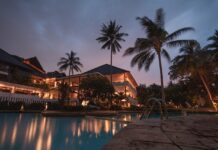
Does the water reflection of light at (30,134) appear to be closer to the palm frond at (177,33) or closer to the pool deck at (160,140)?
the pool deck at (160,140)

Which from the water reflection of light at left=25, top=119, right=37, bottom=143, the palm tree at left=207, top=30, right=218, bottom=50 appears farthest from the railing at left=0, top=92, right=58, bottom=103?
the palm tree at left=207, top=30, right=218, bottom=50

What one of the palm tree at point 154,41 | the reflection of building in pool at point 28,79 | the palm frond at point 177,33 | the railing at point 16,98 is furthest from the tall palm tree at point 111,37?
the railing at point 16,98

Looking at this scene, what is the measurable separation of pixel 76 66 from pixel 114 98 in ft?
44.4

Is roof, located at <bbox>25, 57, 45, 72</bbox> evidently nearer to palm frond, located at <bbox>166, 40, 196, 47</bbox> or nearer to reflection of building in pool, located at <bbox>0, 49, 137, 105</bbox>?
reflection of building in pool, located at <bbox>0, 49, 137, 105</bbox>

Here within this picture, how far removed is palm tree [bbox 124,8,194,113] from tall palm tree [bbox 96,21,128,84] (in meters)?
13.0

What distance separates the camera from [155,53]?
16.9 metres

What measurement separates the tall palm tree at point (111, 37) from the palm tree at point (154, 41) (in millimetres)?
13011

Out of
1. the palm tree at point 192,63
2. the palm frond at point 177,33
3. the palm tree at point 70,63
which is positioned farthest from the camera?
the palm tree at point 70,63

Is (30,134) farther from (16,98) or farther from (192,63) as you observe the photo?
(192,63)

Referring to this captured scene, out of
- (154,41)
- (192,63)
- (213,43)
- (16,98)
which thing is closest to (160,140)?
(154,41)

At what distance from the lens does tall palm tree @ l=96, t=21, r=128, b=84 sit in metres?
29.6

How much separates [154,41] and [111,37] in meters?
14.9

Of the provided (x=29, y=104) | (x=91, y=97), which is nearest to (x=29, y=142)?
(x=29, y=104)

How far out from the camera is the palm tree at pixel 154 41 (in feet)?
51.5
